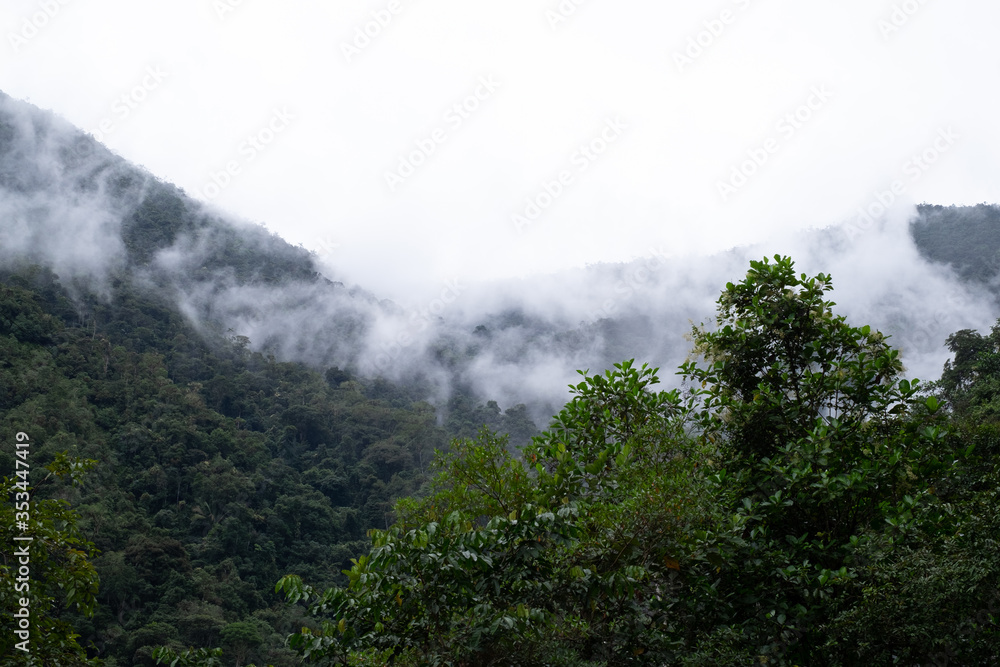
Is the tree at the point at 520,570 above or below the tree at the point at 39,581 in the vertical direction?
A: above

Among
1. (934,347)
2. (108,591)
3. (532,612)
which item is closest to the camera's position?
(532,612)

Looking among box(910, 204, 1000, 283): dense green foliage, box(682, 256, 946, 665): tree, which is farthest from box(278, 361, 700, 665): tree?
box(910, 204, 1000, 283): dense green foliage

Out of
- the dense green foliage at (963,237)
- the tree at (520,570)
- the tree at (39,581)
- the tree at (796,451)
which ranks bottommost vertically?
the tree at (39,581)

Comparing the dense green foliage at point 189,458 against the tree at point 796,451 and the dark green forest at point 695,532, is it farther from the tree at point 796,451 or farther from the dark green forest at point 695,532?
the tree at point 796,451

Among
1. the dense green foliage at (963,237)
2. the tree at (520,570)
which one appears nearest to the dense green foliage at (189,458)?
the tree at (520,570)

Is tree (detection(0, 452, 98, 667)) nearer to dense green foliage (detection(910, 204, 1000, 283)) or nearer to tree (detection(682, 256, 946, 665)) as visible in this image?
tree (detection(682, 256, 946, 665))

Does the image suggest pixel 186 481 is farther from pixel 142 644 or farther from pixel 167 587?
pixel 142 644

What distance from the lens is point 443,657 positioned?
3594mm

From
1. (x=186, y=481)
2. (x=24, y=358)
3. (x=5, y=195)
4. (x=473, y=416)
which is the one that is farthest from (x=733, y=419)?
(x=5, y=195)

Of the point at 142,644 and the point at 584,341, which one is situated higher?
the point at 584,341

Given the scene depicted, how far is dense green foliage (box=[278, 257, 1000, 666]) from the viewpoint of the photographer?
3.53m

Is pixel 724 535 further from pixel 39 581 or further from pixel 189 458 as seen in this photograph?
pixel 189 458

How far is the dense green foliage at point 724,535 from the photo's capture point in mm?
3531

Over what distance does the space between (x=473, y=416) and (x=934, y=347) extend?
48.0m
